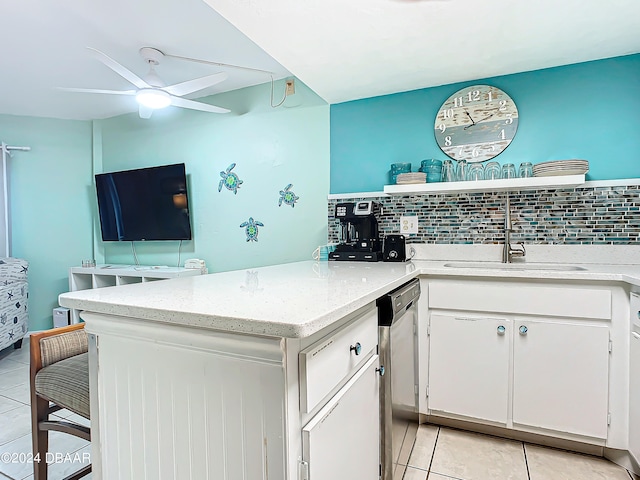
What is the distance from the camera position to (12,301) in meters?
3.26

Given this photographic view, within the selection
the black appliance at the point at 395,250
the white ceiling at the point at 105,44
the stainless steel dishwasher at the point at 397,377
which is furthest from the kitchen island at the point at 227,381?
the white ceiling at the point at 105,44

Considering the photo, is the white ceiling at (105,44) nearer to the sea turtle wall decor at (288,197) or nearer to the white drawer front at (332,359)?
the sea turtle wall decor at (288,197)

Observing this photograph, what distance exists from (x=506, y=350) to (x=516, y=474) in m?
0.54

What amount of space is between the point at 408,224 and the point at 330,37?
1.29 m

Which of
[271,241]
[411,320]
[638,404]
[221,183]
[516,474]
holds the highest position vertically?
[221,183]

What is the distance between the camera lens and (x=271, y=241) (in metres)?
3.11

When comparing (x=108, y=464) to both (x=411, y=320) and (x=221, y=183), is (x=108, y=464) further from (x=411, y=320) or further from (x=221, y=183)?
(x=221, y=183)

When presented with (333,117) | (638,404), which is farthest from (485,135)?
(638,404)

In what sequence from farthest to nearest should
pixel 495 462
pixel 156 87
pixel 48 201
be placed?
pixel 48 201 → pixel 156 87 → pixel 495 462

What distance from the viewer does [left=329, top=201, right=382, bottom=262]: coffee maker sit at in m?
2.34

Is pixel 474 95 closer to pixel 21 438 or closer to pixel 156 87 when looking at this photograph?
pixel 156 87

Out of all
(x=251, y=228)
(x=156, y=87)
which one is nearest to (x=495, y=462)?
(x=251, y=228)

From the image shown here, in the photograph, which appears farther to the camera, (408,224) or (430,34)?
(408,224)

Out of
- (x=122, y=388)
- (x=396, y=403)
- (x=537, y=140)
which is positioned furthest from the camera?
(x=537, y=140)
